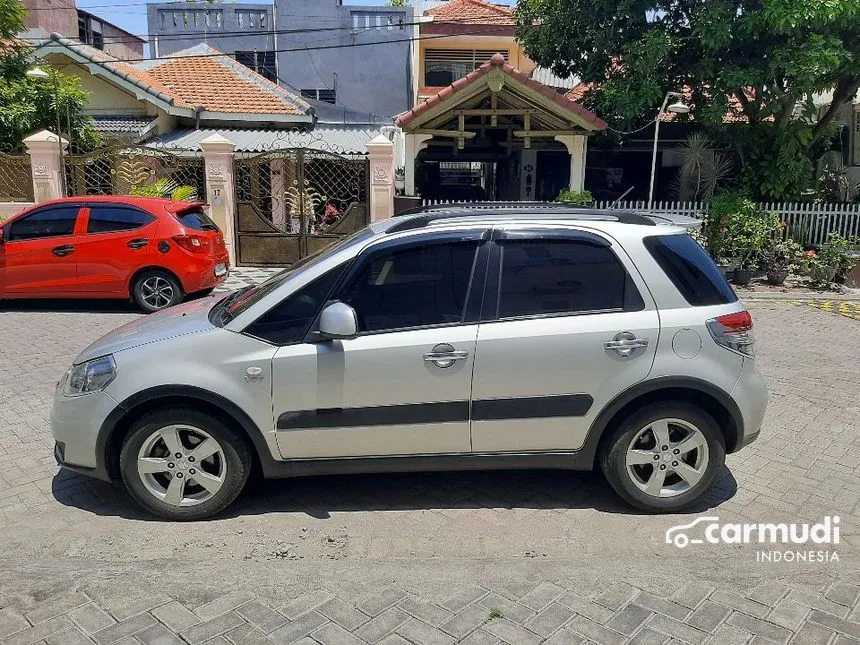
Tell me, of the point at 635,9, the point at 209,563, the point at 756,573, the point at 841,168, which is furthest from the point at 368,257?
the point at 841,168

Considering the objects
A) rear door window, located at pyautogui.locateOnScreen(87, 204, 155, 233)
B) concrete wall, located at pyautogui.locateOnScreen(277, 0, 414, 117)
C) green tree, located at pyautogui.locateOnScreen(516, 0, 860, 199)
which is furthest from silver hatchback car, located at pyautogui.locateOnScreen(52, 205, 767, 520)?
concrete wall, located at pyautogui.locateOnScreen(277, 0, 414, 117)

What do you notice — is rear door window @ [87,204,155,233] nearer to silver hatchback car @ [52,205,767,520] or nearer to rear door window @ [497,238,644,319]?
silver hatchback car @ [52,205,767,520]

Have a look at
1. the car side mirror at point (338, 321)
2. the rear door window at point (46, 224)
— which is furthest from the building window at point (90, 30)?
the car side mirror at point (338, 321)

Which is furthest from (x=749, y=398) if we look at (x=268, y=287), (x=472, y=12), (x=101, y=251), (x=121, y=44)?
(x=121, y=44)

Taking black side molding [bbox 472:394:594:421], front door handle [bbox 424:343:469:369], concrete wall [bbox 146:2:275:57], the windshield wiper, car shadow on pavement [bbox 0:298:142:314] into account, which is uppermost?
concrete wall [bbox 146:2:275:57]

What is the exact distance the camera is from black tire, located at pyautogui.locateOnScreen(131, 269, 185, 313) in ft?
31.4

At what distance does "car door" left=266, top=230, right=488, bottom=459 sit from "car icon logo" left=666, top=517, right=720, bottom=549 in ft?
4.01

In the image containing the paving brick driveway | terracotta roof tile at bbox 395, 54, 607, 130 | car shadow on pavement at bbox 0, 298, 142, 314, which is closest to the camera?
the paving brick driveway

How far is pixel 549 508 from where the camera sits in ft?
13.1

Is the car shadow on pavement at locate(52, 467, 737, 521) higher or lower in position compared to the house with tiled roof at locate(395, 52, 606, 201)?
lower

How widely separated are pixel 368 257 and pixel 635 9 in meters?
12.3

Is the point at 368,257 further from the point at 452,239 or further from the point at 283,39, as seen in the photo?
the point at 283,39

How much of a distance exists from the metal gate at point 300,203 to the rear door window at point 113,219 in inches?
162

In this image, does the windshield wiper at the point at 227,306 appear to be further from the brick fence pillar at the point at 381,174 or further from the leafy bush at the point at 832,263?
the leafy bush at the point at 832,263
